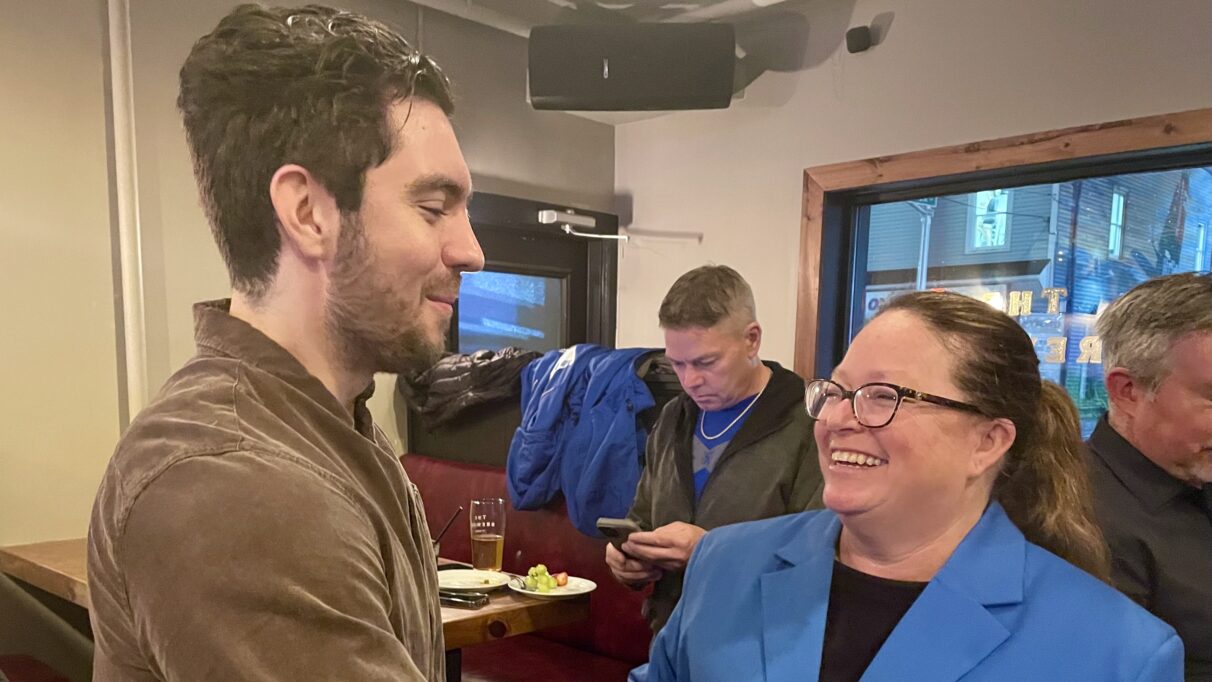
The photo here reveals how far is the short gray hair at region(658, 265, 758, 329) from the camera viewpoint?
84.4 inches

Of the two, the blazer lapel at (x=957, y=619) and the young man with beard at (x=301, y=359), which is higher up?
the young man with beard at (x=301, y=359)

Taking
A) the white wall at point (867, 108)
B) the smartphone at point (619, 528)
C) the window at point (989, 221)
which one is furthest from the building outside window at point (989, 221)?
the smartphone at point (619, 528)

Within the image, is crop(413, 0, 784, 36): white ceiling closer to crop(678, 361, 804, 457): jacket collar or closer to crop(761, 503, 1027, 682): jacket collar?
crop(678, 361, 804, 457): jacket collar

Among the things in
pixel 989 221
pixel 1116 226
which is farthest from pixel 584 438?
pixel 1116 226

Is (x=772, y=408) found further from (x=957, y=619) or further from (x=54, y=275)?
(x=54, y=275)

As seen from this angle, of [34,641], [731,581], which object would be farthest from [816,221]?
[34,641]

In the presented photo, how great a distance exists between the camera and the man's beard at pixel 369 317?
741 mm

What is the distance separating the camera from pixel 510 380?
3.34m

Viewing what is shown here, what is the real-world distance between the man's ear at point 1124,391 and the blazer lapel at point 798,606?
0.61 meters

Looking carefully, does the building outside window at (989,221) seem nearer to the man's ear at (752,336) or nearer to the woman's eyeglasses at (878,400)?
the man's ear at (752,336)

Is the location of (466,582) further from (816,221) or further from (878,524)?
(816,221)

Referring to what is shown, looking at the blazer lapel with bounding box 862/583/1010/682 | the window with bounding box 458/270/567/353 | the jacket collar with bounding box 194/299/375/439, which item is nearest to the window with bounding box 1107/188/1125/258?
the blazer lapel with bounding box 862/583/1010/682

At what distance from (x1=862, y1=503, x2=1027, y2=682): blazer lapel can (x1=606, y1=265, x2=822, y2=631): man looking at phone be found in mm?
748

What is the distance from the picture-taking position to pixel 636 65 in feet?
10.6
